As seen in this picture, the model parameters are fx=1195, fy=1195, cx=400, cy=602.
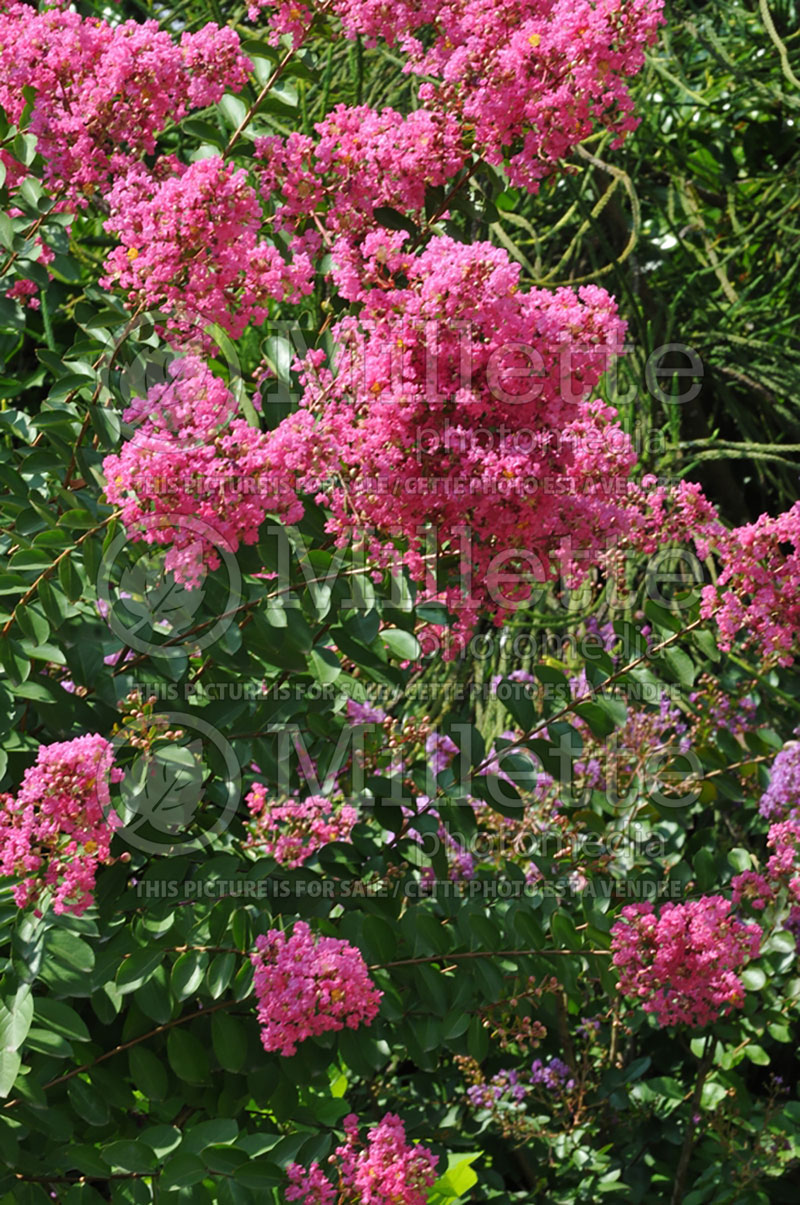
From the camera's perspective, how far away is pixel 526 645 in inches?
101

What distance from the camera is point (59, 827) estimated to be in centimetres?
109

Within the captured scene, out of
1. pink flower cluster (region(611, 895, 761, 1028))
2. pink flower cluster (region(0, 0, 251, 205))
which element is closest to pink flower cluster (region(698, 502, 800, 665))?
pink flower cluster (region(611, 895, 761, 1028))

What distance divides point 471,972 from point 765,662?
54cm

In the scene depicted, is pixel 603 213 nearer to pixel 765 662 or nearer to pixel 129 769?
pixel 765 662

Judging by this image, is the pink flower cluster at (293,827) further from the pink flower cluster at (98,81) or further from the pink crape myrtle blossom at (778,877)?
the pink flower cluster at (98,81)

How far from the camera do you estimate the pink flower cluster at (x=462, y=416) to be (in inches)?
46.3

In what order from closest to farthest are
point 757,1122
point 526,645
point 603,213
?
point 757,1122, point 526,645, point 603,213

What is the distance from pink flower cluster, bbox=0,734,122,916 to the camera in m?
1.08

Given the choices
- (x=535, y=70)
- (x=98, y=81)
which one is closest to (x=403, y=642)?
(x=535, y=70)

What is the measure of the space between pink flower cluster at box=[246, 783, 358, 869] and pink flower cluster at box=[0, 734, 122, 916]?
1.26ft

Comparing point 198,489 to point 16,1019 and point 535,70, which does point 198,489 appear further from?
point 535,70

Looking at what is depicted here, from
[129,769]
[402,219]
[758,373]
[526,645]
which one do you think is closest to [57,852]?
[129,769]

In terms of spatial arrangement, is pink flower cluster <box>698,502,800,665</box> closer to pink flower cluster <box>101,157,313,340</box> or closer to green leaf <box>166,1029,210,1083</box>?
pink flower cluster <box>101,157,313,340</box>

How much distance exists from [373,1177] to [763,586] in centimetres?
80
